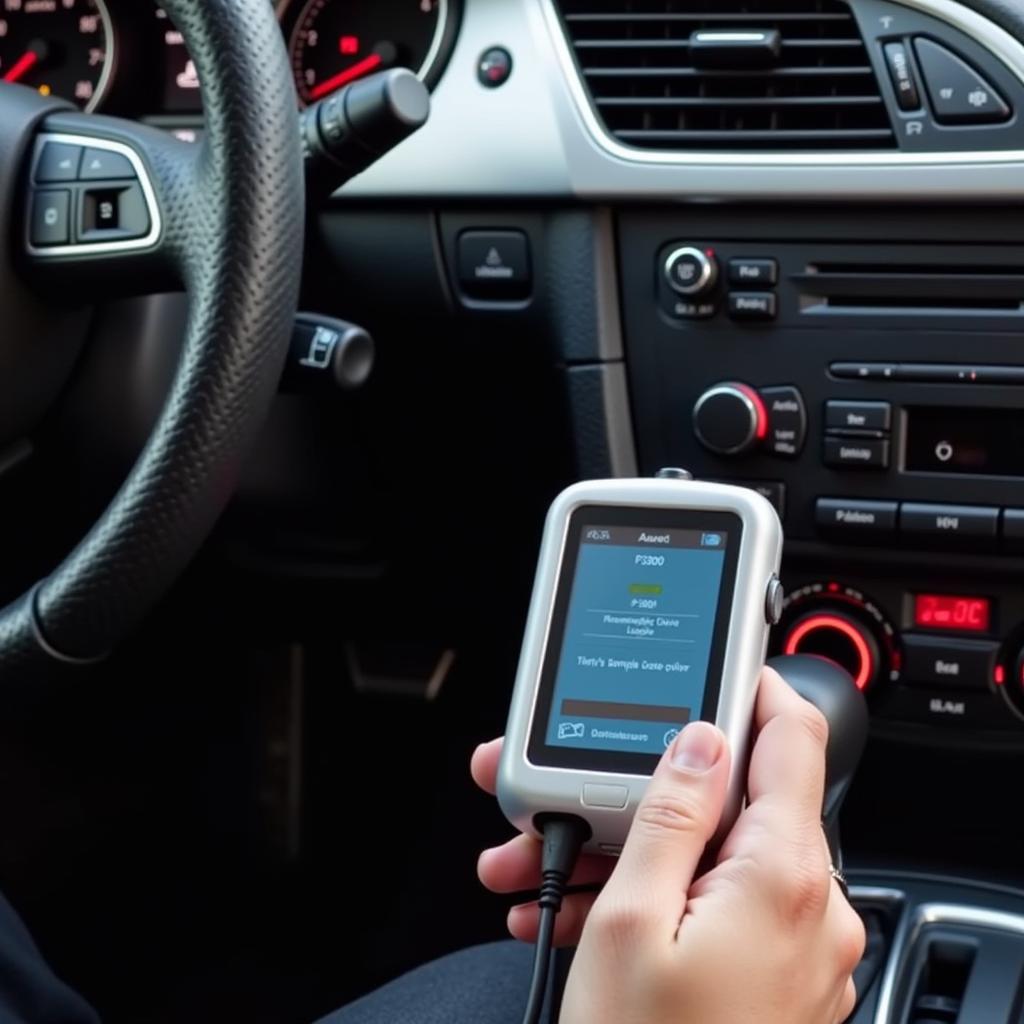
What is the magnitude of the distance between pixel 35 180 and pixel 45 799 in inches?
32.0

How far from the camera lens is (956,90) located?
115 cm

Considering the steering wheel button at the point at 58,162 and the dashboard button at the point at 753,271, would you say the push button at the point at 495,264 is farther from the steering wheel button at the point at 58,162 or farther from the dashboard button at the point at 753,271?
the steering wheel button at the point at 58,162

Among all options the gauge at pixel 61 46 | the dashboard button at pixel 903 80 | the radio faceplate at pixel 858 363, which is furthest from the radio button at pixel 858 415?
the gauge at pixel 61 46

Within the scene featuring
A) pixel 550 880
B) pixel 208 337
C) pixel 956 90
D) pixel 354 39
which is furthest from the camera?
pixel 354 39

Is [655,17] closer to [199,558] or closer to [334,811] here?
[199,558]

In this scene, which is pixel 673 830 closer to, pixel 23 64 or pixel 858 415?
pixel 858 415

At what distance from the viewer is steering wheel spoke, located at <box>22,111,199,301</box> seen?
1.01m

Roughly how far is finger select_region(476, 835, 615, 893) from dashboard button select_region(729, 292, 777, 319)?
1.70ft

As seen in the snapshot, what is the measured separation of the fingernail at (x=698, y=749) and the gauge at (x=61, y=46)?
92 cm

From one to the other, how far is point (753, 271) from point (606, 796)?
0.54 meters

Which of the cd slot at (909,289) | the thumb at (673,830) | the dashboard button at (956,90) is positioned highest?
the dashboard button at (956,90)

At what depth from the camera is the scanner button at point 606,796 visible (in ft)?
2.61

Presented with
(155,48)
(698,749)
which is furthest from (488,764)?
(155,48)

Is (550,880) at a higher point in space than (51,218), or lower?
lower
